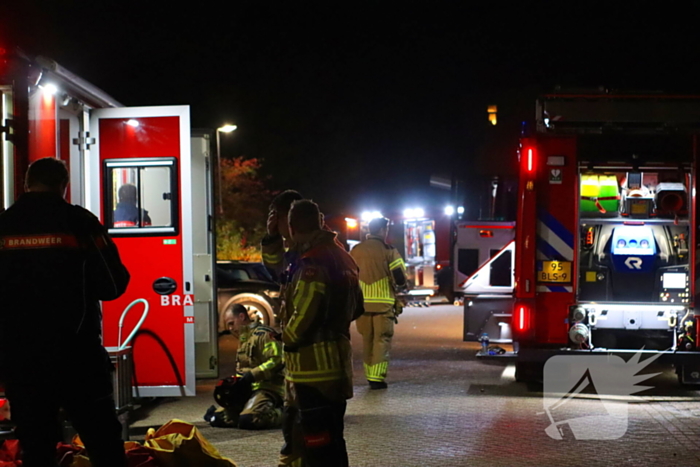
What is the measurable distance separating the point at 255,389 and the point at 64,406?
340cm

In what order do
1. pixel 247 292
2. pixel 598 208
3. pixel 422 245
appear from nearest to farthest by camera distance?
pixel 598 208 → pixel 247 292 → pixel 422 245

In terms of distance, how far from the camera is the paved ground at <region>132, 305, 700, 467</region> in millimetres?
6637

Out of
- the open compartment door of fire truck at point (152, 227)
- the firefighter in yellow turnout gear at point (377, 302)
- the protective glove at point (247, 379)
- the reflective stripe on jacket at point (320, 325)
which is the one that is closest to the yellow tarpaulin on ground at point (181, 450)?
the reflective stripe on jacket at point (320, 325)

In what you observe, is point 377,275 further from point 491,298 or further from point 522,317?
point 491,298

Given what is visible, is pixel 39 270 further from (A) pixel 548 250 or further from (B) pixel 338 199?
(B) pixel 338 199

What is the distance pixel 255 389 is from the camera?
7734mm

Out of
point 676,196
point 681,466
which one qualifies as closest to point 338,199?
point 676,196

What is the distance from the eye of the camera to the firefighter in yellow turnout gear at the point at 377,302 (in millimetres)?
→ 9859

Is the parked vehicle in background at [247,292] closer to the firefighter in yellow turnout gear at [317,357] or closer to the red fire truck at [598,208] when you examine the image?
the red fire truck at [598,208]

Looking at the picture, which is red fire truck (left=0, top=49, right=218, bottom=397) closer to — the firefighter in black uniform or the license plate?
the firefighter in black uniform

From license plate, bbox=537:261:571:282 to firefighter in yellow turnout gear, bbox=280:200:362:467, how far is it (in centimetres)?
484

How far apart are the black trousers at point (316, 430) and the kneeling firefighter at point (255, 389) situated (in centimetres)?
267

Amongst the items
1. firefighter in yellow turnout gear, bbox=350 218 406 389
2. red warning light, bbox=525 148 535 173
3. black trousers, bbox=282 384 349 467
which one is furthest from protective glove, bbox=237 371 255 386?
red warning light, bbox=525 148 535 173

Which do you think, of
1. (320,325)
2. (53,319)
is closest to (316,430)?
(320,325)
